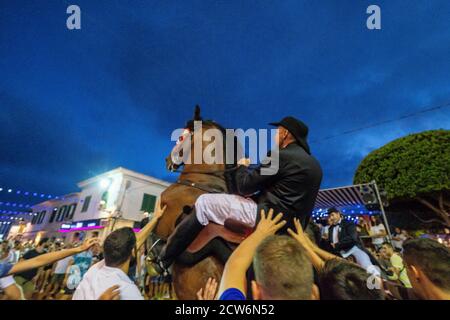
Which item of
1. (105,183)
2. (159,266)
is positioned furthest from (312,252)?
(105,183)

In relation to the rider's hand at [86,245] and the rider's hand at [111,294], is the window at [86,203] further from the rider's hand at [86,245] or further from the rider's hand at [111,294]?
the rider's hand at [111,294]

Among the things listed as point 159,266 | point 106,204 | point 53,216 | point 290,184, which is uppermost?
point 106,204

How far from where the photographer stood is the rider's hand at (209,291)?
160cm

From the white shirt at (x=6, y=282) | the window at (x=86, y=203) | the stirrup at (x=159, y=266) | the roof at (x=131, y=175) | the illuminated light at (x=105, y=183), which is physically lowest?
the white shirt at (x=6, y=282)

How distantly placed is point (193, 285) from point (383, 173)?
13889 millimetres

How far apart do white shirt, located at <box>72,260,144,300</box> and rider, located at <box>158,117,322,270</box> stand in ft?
1.67

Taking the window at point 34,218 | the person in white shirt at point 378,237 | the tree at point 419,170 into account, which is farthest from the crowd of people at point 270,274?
the window at point 34,218

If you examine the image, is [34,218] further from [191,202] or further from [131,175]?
[191,202]

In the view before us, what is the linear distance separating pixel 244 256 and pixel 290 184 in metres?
0.69

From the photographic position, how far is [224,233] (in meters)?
1.75

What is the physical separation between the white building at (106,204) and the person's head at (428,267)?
15347 millimetres

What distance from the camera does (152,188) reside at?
17.9 m

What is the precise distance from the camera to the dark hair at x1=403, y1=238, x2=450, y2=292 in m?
1.28
